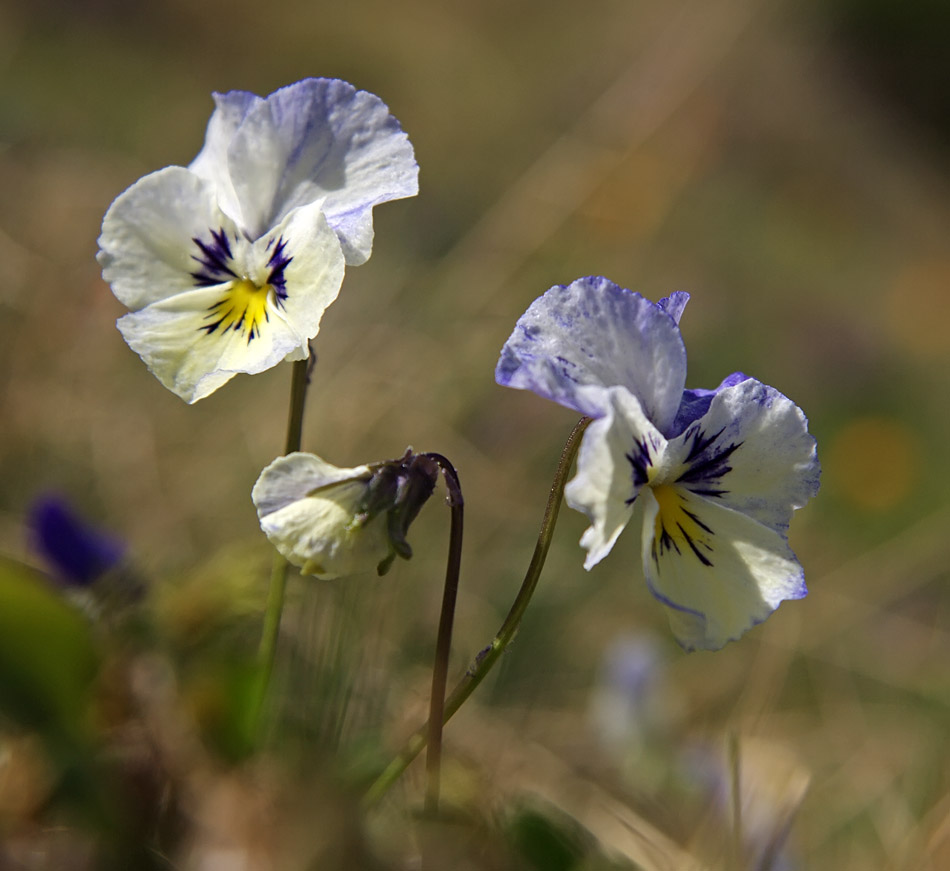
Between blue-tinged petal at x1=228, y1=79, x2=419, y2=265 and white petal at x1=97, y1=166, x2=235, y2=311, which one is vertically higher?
blue-tinged petal at x1=228, y1=79, x2=419, y2=265

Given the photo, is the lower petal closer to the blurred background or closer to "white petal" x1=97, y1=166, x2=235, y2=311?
"white petal" x1=97, y1=166, x2=235, y2=311

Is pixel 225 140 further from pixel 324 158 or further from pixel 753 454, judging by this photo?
pixel 753 454

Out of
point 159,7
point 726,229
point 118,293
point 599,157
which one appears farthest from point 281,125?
point 159,7

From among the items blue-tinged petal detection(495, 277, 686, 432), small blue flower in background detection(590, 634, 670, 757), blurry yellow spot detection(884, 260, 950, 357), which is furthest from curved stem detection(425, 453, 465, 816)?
blurry yellow spot detection(884, 260, 950, 357)

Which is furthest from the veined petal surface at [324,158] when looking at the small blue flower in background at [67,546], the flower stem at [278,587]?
the small blue flower in background at [67,546]

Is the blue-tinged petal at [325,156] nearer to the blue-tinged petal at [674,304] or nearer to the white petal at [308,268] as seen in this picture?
the white petal at [308,268]
